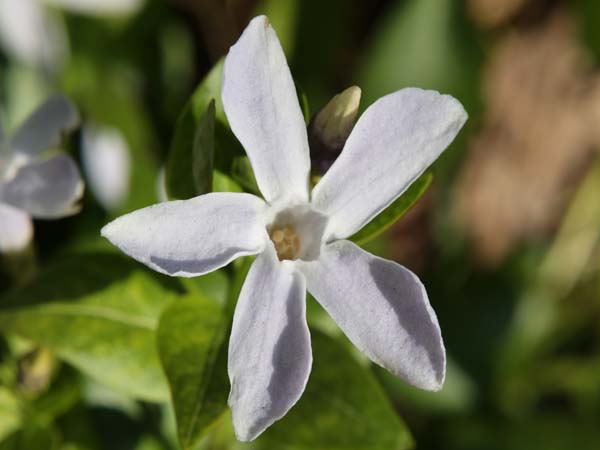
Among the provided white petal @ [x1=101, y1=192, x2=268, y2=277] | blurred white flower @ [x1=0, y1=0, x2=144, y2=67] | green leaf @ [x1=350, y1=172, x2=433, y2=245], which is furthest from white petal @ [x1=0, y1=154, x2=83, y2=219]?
blurred white flower @ [x1=0, y1=0, x2=144, y2=67]

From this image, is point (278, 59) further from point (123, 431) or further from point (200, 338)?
point (123, 431)

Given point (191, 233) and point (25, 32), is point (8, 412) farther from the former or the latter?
point (25, 32)

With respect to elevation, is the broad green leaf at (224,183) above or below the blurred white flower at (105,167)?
above

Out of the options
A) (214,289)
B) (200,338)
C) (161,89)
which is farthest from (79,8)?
(200,338)

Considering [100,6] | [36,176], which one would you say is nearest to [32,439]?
[36,176]

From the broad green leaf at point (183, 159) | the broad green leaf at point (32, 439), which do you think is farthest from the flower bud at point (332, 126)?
the broad green leaf at point (32, 439)

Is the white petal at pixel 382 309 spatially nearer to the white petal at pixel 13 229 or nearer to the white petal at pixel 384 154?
the white petal at pixel 384 154
